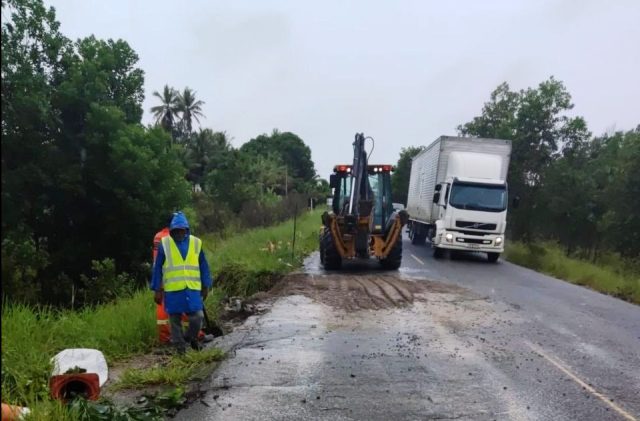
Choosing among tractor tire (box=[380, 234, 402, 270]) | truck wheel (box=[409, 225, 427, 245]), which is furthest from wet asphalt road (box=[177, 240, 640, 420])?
truck wheel (box=[409, 225, 427, 245])

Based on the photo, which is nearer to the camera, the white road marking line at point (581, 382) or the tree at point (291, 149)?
the white road marking line at point (581, 382)

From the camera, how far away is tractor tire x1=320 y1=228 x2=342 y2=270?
15023 millimetres

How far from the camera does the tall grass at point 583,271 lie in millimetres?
13938

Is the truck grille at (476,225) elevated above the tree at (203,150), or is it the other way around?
the tree at (203,150)

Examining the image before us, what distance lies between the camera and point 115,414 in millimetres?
4430

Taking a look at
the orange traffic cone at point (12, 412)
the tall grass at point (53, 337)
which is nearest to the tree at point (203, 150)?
the tall grass at point (53, 337)

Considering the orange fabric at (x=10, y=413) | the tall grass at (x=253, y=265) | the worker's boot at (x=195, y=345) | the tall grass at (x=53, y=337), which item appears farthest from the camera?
the tall grass at (x=253, y=265)

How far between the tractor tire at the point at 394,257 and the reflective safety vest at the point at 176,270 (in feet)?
30.3

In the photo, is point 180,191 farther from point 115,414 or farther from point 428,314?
point 115,414

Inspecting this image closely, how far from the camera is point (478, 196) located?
60.6ft

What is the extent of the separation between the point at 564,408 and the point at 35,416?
4.33 metres

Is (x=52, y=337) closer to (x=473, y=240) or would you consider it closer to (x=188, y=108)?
(x=473, y=240)

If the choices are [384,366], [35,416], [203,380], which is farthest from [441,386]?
[35,416]

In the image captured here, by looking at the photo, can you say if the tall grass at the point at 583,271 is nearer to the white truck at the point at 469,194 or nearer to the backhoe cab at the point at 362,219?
the white truck at the point at 469,194
